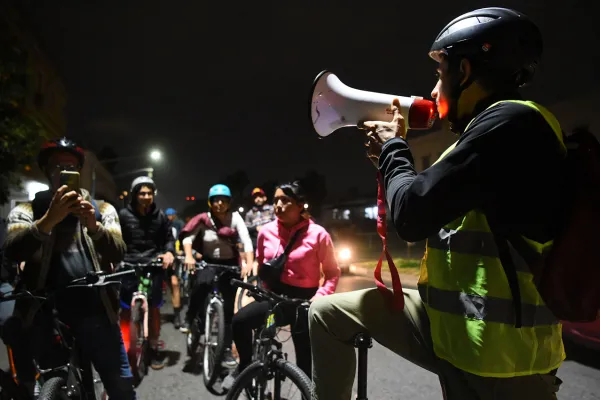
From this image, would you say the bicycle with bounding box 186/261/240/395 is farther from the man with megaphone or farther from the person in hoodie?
the man with megaphone

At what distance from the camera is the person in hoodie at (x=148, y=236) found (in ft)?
19.6

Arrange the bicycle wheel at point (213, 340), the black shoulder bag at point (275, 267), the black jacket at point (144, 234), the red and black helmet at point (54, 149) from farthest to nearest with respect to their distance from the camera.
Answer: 1. the black jacket at point (144, 234)
2. the bicycle wheel at point (213, 340)
3. the black shoulder bag at point (275, 267)
4. the red and black helmet at point (54, 149)

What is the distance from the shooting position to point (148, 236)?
6180mm

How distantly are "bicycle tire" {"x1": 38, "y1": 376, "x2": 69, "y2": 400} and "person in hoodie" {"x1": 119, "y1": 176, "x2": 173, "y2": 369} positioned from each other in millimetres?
3073

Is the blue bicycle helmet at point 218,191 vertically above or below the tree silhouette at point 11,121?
below

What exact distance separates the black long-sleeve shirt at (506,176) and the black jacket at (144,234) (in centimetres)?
531

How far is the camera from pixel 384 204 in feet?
6.05

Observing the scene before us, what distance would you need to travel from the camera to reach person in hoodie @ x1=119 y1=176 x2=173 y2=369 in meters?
5.96

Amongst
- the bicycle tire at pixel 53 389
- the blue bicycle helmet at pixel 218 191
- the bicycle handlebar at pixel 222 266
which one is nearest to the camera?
the bicycle tire at pixel 53 389

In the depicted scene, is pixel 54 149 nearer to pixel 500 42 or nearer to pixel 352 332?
pixel 352 332

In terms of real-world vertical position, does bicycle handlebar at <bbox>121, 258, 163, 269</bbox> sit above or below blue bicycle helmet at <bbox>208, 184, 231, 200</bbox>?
below

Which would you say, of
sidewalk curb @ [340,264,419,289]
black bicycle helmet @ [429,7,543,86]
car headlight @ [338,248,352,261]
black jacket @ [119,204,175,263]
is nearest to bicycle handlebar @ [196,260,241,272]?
black jacket @ [119,204,175,263]

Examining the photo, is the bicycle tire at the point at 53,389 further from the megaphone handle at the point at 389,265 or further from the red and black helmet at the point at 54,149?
the megaphone handle at the point at 389,265

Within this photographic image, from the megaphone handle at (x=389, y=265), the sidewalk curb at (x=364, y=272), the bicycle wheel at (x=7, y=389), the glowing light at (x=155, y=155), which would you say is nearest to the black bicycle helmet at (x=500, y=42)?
the megaphone handle at (x=389, y=265)
